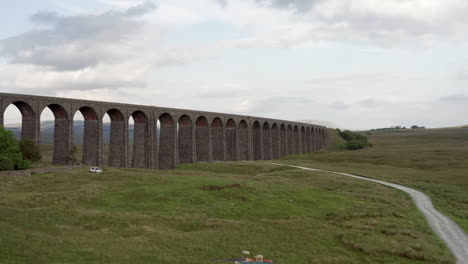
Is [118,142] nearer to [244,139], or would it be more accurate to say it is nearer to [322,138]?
[244,139]

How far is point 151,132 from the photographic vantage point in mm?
70812

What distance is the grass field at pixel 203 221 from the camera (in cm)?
1983

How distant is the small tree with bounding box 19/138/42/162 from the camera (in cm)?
5016

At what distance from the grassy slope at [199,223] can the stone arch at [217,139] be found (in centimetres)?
4672

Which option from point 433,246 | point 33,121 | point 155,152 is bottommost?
point 433,246

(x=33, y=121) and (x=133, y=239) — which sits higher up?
(x=33, y=121)

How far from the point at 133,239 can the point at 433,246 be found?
1803 cm

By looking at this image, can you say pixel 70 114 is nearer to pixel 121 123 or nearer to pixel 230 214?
pixel 121 123

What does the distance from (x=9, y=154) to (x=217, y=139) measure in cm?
5259

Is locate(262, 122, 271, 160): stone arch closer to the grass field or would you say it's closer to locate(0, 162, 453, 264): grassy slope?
the grass field

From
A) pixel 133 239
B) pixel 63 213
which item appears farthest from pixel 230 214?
pixel 63 213

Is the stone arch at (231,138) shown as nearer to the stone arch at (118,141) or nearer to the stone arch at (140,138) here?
the stone arch at (140,138)

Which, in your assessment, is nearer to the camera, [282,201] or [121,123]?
[282,201]

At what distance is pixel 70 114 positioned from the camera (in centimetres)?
5634
